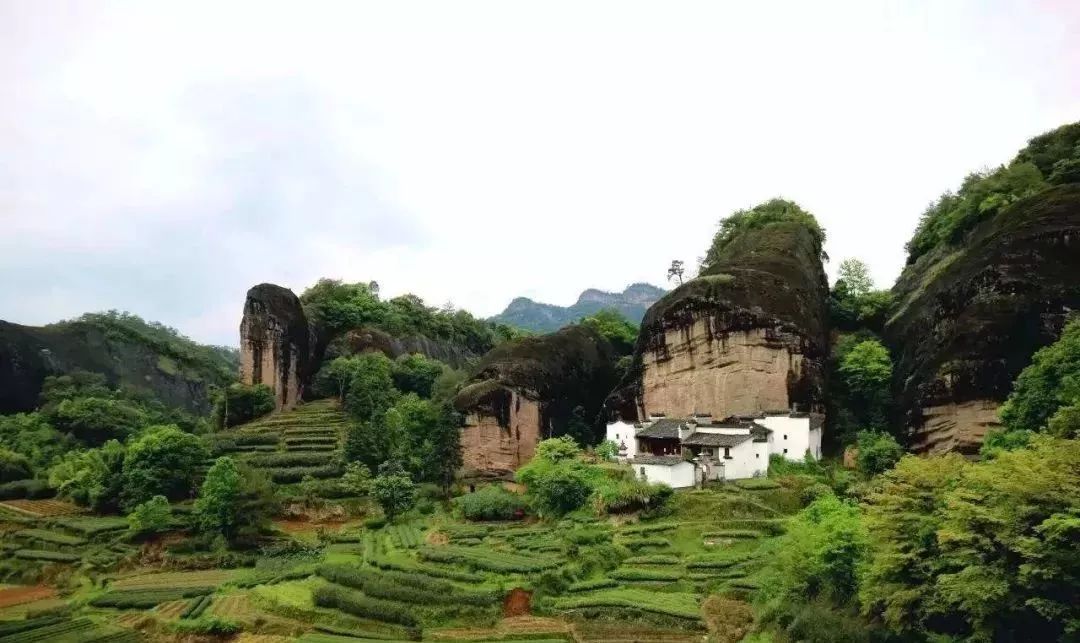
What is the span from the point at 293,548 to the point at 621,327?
37214 mm

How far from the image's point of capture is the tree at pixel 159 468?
44.1 metres

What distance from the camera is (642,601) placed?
26.6 m

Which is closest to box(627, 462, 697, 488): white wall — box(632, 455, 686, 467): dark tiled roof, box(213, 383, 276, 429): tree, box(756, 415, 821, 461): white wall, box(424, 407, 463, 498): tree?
box(632, 455, 686, 467): dark tiled roof

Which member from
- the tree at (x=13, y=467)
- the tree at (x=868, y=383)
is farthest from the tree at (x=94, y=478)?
the tree at (x=868, y=383)

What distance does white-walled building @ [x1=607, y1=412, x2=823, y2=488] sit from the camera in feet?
121

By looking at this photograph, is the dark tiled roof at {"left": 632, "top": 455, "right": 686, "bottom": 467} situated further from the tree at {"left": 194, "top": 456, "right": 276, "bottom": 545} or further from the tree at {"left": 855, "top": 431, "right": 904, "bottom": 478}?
the tree at {"left": 194, "top": 456, "right": 276, "bottom": 545}

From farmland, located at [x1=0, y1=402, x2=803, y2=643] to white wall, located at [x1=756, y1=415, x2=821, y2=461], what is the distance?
3795mm

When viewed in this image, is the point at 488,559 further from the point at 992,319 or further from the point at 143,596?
the point at 992,319

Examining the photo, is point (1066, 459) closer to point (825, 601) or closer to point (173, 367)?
point (825, 601)

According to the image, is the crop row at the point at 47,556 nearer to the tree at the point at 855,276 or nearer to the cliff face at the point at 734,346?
the cliff face at the point at 734,346

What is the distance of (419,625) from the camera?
2659 cm

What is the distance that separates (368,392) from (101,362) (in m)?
37.9

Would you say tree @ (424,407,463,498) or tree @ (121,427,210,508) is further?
tree @ (424,407,463,498)

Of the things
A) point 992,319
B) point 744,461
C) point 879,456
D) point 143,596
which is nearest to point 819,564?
point 879,456
